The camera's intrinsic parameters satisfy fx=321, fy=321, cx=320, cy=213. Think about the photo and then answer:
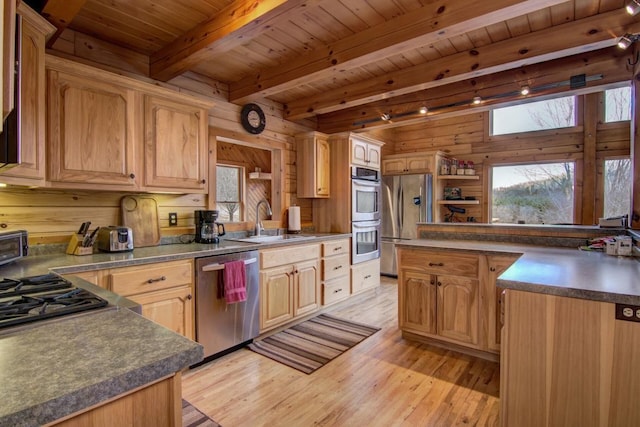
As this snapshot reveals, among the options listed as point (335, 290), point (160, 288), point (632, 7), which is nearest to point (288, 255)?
point (335, 290)

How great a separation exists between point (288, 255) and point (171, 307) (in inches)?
46.8

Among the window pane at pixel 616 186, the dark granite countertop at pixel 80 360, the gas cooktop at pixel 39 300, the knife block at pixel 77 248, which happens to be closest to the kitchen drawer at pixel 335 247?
the knife block at pixel 77 248

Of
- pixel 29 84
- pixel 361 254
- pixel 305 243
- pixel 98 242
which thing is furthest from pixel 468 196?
pixel 29 84

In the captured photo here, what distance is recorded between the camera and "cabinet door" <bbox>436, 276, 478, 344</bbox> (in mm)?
2570

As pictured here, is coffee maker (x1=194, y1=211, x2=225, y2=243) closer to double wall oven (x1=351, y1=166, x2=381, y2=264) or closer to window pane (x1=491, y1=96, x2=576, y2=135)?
double wall oven (x1=351, y1=166, x2=381, y2=264)

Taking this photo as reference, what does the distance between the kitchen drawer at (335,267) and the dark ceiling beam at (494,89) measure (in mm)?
1739

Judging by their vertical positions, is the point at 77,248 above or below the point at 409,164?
below

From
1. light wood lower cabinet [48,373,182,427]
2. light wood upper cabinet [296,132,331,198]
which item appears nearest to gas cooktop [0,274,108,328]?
light wood lower cabinet [48,373,182,427]

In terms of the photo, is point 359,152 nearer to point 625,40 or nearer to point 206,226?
point 206,226

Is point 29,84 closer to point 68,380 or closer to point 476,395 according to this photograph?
point 68,380

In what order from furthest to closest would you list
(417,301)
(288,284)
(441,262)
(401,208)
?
(401,208)
(288,284)
(417,301)
(441,262)

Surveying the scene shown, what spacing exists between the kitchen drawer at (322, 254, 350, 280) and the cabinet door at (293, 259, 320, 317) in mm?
117

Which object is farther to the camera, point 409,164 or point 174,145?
point 409,164

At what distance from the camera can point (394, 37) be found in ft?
7.39
